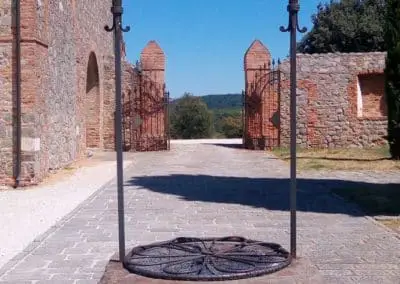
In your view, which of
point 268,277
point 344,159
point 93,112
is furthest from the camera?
point 93,112

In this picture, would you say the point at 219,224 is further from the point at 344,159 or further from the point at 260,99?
the point at 260,99

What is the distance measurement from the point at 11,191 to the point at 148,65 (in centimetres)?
1172

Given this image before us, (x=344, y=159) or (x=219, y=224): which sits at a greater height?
(x=344, y=159)

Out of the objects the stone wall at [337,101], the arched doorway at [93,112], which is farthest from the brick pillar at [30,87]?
the stone wall at [337,101]

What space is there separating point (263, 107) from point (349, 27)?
548 inches

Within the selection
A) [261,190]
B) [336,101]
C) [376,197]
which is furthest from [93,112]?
[376,197]

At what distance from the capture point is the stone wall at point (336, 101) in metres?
20.3

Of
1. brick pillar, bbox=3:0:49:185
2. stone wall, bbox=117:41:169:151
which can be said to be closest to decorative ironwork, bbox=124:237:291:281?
brick pillar, bbox=3:0:49:185

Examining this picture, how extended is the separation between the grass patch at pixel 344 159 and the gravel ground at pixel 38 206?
501 cm

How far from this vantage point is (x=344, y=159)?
1670 cm

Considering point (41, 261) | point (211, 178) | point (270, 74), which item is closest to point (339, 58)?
point (270, 74)

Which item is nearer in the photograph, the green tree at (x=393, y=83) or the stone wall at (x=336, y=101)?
the green tree at (x=393, y=83)

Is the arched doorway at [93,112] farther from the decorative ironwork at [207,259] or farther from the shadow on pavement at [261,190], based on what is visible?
the decorative ironwork at [207,259]

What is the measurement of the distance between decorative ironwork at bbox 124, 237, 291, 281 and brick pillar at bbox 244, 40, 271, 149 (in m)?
16.2
